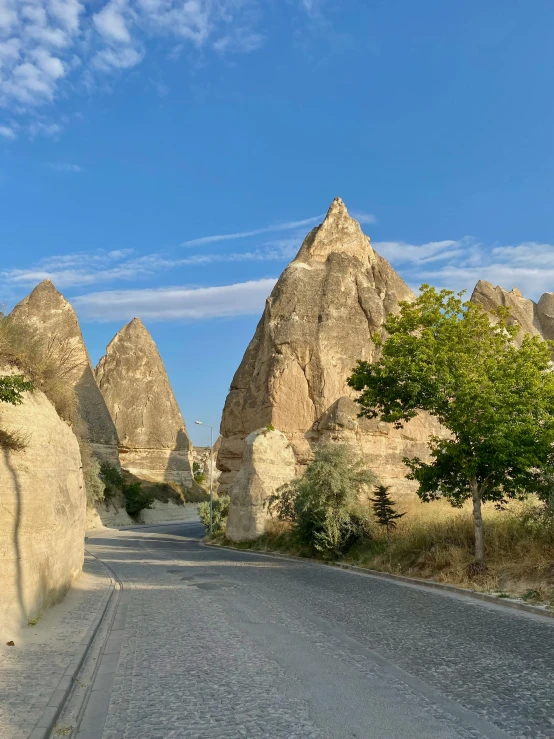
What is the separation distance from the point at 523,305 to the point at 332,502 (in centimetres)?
4834

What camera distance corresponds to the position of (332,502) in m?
23.0

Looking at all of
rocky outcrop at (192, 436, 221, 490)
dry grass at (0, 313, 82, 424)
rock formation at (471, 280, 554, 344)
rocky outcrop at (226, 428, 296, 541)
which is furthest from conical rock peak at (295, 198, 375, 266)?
dry grass at (0, 313, 82, 424)

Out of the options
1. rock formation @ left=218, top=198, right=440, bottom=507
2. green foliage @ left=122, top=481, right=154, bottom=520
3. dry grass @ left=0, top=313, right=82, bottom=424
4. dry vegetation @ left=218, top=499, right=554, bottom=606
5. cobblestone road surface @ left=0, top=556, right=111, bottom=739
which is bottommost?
green foliage @ left=122, top=481, right=154, bottom=520

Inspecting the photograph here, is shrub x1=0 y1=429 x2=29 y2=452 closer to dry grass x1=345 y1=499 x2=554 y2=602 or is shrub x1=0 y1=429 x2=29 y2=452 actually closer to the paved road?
the paved road

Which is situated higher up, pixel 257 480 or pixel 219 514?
pixel 257 480

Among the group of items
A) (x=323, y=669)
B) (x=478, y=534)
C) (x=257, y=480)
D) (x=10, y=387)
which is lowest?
(x=323, y=669)

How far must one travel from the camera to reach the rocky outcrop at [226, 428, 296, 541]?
31875mm

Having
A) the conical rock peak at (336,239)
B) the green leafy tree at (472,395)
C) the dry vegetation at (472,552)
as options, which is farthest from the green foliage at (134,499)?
the green leafy tree at (472,395)

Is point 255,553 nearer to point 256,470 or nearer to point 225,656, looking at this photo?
point 256,470

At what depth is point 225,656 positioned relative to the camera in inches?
309

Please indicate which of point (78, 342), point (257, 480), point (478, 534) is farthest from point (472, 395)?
point (78, 342)

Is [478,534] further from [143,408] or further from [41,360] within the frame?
[143,408]

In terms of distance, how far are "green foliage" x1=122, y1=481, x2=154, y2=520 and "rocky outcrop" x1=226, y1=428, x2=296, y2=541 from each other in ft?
110

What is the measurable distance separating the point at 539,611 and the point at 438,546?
5.91 m
